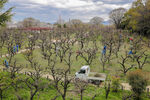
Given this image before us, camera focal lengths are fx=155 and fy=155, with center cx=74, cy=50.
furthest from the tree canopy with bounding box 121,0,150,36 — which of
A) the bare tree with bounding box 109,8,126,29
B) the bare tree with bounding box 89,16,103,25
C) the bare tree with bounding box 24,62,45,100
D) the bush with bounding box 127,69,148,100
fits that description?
the bare tree with bounding box 89,16,103,25

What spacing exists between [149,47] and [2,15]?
3325cm

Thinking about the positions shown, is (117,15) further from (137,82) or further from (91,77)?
(137,82)

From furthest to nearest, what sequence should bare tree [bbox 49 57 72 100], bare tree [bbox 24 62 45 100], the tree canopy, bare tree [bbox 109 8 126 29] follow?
bare tree [bbox 109 8 126 29] < the tree canopy < bare tree [bbox 49 57 72 100] < bare tree [bbox 24 62 45 100]

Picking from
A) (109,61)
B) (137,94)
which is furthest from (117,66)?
(137,94)

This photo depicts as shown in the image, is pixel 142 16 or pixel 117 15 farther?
pixel 117 15

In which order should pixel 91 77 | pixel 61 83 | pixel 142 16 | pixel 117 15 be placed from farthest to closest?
pixel 117 15, pixel 142 16, pixel 91 77, pixel 61 83

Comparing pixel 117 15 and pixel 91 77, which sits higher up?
pixel 117 15

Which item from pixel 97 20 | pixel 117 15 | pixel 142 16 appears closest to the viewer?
pixel 142 16

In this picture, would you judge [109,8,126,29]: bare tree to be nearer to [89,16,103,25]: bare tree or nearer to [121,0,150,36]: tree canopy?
[121,0,150,36]: tree canopy

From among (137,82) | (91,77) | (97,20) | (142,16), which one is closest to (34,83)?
(91,77)

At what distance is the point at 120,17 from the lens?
64812mm

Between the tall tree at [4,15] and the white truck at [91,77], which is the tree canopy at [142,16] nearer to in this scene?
the white truck at [91,77]

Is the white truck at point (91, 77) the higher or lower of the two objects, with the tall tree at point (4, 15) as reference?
lower

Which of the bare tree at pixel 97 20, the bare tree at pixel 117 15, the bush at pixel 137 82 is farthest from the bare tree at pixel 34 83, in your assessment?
the bare tree at pixel 97 20
